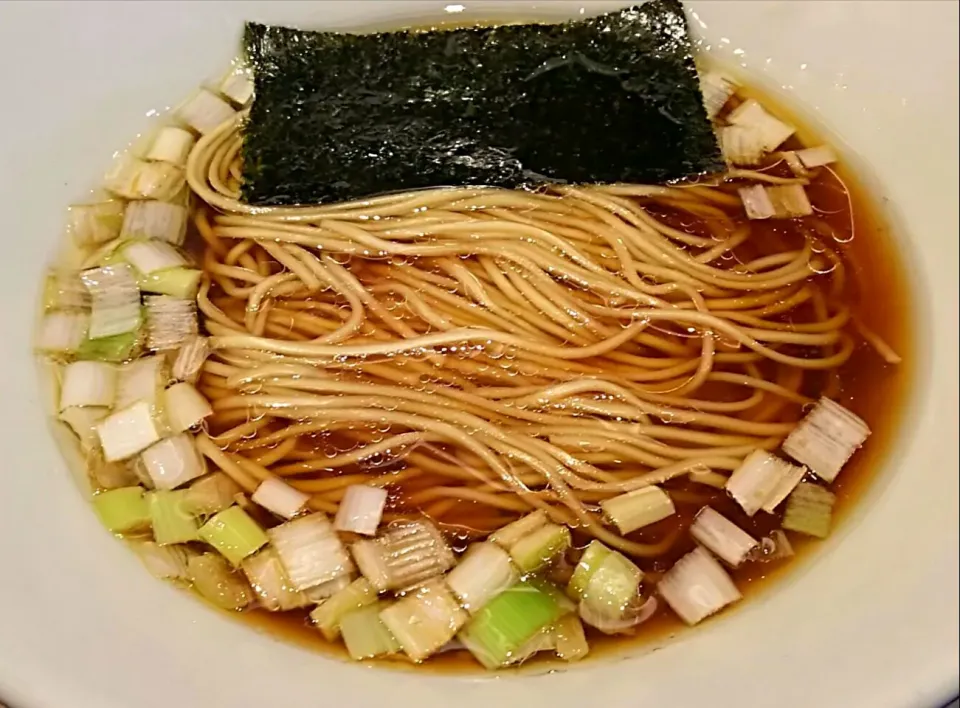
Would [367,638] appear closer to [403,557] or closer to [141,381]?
[403,557]

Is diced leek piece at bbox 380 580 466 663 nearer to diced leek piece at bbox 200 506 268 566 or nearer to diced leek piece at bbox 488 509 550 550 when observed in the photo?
diced leek piece at bbox 488 509 550 550

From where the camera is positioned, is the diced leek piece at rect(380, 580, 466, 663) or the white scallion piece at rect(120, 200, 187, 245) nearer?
the diced leek piece at rect(380, 580, 466, 663)

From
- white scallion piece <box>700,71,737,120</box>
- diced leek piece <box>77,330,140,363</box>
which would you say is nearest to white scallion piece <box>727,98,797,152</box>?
white scallion piece <box>700,71,737,120</box>

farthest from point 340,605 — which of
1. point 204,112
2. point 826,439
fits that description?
point 204,112

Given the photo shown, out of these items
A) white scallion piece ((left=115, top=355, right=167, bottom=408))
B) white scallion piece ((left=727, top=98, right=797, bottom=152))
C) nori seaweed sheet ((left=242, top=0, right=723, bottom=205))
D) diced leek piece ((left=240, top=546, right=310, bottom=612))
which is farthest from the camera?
white scallion piece ((left=727, top=98, right=797, bottom=152))

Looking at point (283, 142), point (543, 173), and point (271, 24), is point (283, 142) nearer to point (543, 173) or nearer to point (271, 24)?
point (271, 24)

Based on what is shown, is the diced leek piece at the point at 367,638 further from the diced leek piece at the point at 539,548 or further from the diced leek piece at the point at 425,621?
the diced leek piece at the point at 539,548

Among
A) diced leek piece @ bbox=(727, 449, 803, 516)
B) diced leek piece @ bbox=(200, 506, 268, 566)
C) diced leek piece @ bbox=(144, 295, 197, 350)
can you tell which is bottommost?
diced leek piece @ bbox=(200, 506, 268, 566)
